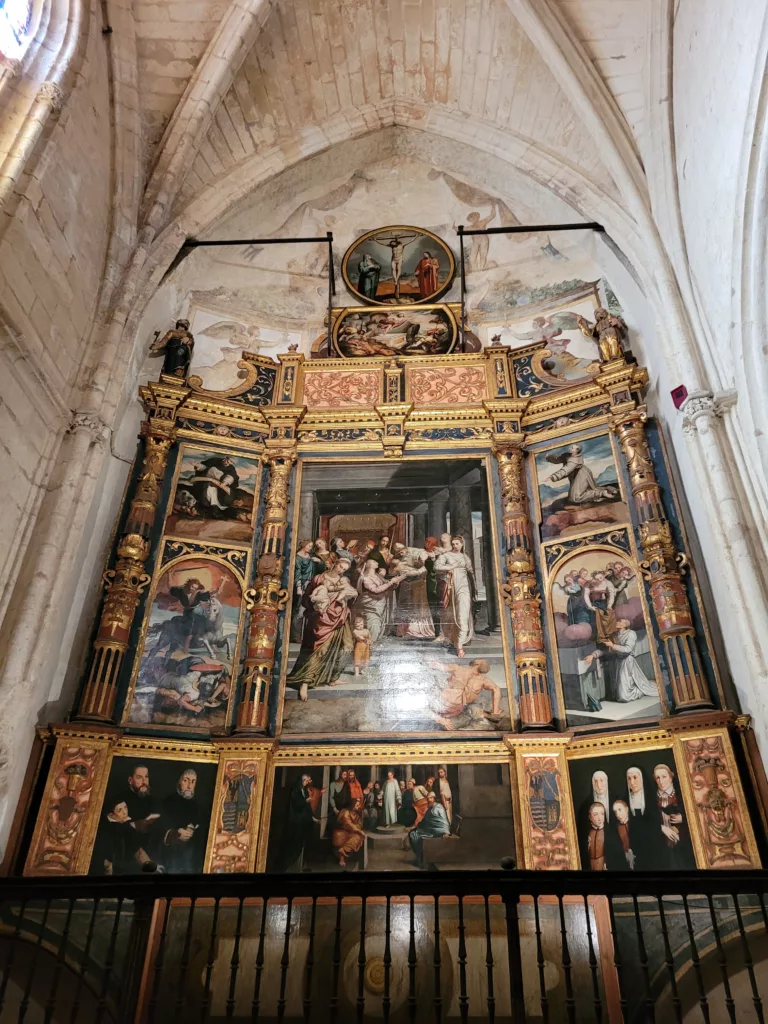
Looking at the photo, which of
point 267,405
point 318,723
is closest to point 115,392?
point 267,405

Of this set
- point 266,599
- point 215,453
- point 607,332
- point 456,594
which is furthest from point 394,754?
point 607,332

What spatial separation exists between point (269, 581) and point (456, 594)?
2.20 meters

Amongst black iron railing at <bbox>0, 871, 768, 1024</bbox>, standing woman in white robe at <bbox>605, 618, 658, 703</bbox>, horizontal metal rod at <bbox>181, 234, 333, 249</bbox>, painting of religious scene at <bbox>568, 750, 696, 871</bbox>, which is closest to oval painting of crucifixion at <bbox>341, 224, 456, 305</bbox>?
horizontal metal rod at <bbox>181, 234, 333, 249</bbox>

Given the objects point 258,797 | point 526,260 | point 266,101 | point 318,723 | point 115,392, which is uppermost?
point 266,101

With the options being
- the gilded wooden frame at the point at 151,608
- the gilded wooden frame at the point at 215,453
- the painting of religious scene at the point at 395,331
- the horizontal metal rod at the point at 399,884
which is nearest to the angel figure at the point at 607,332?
the painting of religious scene at the point at 395,331

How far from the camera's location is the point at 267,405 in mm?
10773

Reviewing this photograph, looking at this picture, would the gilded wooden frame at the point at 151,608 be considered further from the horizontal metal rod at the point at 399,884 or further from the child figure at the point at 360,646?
the horizontal metal rod at the point at 399,884

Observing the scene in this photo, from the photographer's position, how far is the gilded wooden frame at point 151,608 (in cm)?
822

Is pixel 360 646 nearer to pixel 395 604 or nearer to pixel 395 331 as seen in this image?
pixel 395 604

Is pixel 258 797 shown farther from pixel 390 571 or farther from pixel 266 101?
→ pixel 266 101

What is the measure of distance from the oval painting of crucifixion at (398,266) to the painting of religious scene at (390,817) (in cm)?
716

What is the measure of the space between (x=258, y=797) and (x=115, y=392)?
15.8 feet

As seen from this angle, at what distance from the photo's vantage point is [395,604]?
9.21 m

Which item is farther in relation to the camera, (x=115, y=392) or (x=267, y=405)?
(x=267, y=405)
